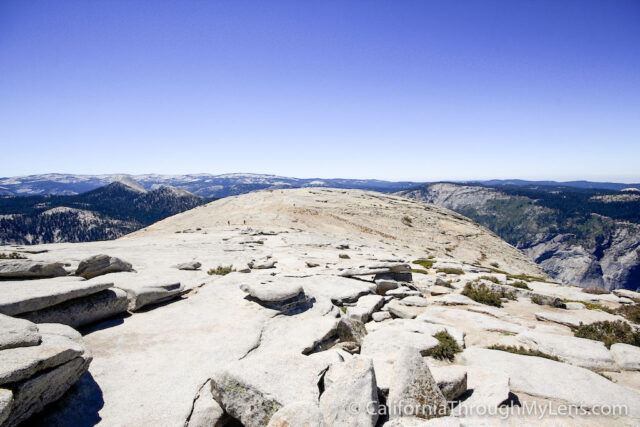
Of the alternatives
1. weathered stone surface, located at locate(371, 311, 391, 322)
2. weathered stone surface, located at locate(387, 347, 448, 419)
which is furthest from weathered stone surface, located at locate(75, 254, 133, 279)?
weathered stone surface, located at locate(387, 347, 448, 419)

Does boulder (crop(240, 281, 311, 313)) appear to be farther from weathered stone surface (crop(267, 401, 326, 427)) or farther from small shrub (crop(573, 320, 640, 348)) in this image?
small shrub (crop(573, 320, 640, 348))

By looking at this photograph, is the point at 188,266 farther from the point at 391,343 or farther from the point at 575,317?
the point at 575,317

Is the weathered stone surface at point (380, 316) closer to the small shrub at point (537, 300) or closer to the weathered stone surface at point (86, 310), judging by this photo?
the small shrub at point (537, 300)

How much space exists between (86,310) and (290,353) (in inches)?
299

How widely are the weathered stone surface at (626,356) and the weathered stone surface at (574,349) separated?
20 cm

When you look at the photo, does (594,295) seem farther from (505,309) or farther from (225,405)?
(225,405)

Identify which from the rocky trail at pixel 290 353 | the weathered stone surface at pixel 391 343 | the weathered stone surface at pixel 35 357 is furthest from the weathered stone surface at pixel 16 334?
the weathered stone surface at pixel 391 343

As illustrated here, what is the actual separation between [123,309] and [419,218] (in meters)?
71.3

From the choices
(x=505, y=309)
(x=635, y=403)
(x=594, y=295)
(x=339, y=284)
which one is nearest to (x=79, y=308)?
(x=339, y=284)

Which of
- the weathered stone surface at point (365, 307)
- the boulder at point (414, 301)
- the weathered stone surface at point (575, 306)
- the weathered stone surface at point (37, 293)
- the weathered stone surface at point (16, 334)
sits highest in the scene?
the weathered stone surface at point (16, 334)

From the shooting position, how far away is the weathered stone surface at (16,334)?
20.2ft

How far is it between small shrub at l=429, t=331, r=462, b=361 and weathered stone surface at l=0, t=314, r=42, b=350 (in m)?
10.5

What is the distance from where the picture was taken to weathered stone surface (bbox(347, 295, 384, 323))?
12844 mm

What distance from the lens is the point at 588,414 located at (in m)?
6.89
